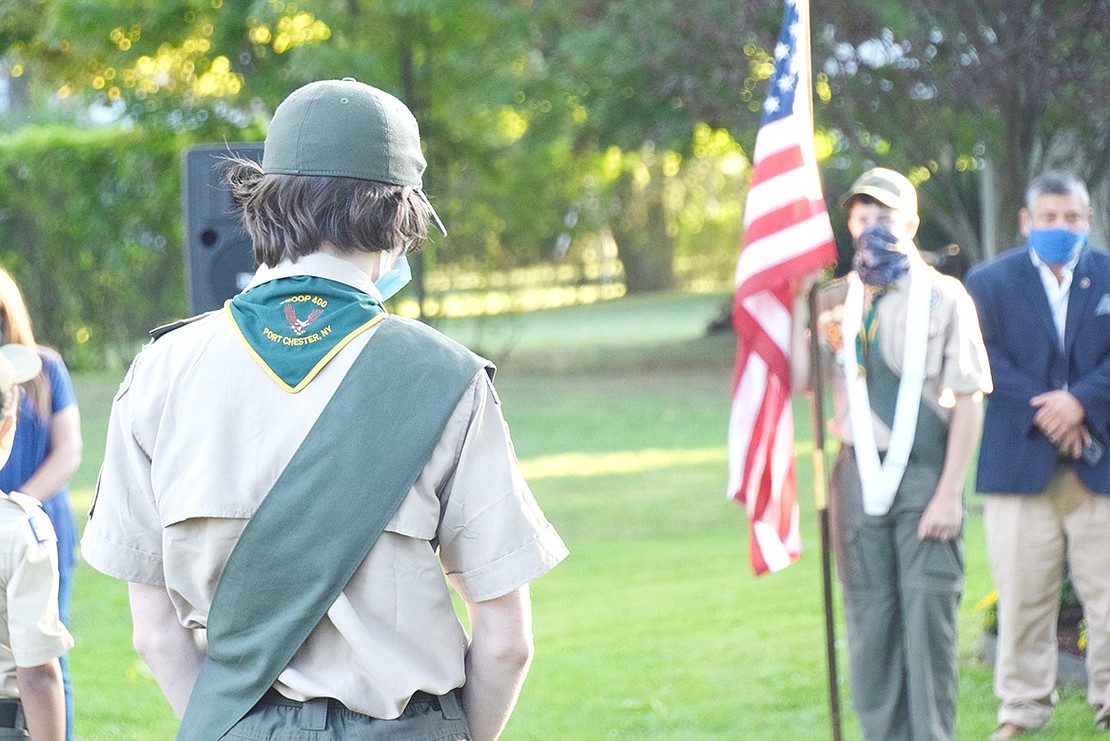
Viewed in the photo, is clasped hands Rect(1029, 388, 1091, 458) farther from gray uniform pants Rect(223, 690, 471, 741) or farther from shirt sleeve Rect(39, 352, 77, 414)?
gray uniform pants Rect(223, 690, 471, 741)

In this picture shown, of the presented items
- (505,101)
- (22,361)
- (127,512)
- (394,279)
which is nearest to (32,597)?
(127,512)

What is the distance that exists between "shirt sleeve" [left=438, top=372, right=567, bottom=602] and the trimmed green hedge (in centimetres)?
2027

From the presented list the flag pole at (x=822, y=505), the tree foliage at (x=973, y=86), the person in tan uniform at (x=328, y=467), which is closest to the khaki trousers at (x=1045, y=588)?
the flag pole at (x=822, y=505)

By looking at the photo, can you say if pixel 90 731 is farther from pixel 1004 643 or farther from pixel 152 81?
pixel 152 81

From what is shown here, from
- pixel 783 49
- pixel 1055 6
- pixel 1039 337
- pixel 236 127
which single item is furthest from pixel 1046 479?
pixel 236 127

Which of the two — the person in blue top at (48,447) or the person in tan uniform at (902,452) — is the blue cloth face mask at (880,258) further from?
the person in blue top at (48,447)

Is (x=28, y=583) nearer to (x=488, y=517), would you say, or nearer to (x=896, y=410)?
(x=488, y=517)

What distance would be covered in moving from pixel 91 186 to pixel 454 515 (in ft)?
69.2

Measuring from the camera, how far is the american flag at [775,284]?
473 centimetres

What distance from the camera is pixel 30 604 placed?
10.1 feet

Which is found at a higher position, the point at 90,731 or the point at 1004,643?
the point at 1004,643

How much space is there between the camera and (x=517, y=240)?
2359 cm

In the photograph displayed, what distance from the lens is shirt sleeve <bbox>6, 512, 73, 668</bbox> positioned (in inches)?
121

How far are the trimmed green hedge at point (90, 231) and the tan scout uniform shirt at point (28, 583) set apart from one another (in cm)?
1917
